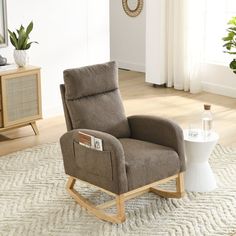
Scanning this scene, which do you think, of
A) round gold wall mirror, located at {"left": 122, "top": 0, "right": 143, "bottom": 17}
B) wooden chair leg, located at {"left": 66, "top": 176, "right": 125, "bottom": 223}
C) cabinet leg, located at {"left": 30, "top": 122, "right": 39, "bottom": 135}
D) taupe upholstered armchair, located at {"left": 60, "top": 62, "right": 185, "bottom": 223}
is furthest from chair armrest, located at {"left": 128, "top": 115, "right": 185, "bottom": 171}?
round gold wall mirror, located at {"left": 122, "top": 0, "right": 143, "bottom": 17}

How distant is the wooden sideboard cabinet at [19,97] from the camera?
5.27 m

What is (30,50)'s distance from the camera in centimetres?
591

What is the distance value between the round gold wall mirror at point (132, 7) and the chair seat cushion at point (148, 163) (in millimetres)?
4283

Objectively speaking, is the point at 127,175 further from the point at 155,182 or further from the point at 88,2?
the point at 88,2

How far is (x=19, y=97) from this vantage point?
17.7ft

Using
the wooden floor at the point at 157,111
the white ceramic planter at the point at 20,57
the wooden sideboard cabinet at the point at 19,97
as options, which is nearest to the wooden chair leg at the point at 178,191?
the wooden floor at the point at 157,111

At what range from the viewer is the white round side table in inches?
169

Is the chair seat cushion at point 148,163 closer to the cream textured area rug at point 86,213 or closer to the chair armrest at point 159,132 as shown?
the chair armrest at point 159,132

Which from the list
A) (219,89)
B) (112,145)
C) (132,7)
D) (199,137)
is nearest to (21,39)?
(199,137)

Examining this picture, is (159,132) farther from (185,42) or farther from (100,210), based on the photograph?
(185,42)

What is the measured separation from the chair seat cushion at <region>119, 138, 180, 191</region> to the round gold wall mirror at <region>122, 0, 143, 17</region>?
169 inches

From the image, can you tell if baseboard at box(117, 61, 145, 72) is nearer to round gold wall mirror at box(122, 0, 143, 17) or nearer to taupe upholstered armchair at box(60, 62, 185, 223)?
round gold wall mirror at box(122, 0, 143, 17)

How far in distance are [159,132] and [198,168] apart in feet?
1.38

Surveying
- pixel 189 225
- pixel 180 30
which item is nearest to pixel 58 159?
pixel 189 225
